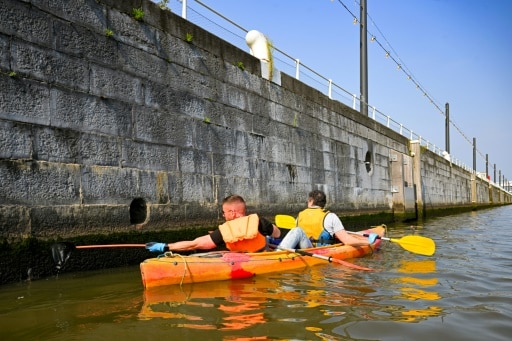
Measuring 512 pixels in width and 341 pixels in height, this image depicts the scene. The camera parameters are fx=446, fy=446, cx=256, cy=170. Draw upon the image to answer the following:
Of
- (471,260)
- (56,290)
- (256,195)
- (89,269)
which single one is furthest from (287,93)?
(56,290)

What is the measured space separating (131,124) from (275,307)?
11.2ft

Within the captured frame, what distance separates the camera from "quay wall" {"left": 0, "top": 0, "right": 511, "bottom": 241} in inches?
188

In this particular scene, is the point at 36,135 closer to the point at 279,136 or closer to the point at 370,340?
the point at 370,340

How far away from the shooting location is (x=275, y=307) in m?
3.80

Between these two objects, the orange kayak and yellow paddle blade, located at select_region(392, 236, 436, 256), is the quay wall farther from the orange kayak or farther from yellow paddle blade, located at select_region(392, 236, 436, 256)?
yellow paddle blade, located at select_region(392, 236, 436, 256)

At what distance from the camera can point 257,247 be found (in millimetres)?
5672

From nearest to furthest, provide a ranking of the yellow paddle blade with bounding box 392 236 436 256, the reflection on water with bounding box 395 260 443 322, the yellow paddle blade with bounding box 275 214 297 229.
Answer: the reflection on water with bounding box 395 260 443 322
the yellow paddle blade with bounding box 392 236 436 256
the yellow paddle blade with bounding box 275 214 297 229

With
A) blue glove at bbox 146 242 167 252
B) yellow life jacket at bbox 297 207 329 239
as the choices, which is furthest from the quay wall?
yellow life jacket at bbox 297 207 329 239

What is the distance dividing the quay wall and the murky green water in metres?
0.90

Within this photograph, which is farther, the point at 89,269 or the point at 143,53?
the point at 143,53

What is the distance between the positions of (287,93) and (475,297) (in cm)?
675

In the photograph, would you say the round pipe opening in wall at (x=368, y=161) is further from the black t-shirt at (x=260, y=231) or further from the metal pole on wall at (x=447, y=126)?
the metal pole on wall at (x=447, y=126)

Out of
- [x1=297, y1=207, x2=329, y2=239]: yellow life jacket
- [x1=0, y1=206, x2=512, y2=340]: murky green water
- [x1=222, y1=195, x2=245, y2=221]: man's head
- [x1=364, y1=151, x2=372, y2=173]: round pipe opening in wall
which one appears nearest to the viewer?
[x1=0, y1=206, x2=512, y2=340]: murky green water

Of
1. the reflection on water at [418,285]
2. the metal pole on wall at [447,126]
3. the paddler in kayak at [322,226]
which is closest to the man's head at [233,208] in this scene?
the paddler in kayak at [322,226]
